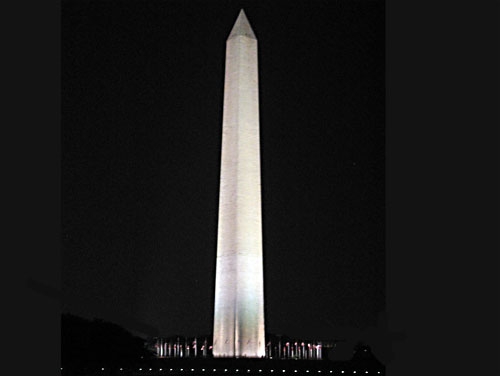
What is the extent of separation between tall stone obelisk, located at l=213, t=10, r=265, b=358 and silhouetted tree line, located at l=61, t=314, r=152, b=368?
269 inches

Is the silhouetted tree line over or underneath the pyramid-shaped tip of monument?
underneath

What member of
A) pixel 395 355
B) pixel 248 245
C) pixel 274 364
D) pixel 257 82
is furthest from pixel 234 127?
pixel 395 355

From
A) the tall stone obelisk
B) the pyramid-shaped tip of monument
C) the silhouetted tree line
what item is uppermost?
the pyramid-shaped tip of monument

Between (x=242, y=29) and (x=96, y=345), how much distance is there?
52.7ft

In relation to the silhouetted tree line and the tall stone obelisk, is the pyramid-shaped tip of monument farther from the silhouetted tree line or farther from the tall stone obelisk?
the silhouetted tree line

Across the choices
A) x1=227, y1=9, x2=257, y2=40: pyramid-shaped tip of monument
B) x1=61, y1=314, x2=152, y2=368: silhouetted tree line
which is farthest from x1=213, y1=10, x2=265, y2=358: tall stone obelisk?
x1=61, y1=314, x2=152, y2=368: silhouetted tree line

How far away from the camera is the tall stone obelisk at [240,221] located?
38781 millimetres

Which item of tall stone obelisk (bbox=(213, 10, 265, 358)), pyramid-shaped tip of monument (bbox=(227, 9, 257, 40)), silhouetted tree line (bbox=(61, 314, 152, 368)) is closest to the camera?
silhouetted tree line (bbox=(61, 314, 152, 368))

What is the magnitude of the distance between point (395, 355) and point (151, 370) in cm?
1844

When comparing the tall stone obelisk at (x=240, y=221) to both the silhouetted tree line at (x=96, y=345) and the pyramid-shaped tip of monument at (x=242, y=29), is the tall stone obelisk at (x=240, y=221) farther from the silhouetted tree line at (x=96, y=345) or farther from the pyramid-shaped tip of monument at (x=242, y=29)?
the silhouetted tree line at (x=96, y=345)

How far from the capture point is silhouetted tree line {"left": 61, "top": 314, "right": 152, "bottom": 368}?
98.5 feet

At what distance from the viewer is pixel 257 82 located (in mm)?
40125

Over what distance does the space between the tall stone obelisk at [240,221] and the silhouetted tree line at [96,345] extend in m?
6.83

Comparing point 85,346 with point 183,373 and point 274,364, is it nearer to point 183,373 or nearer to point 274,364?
point 183,373
